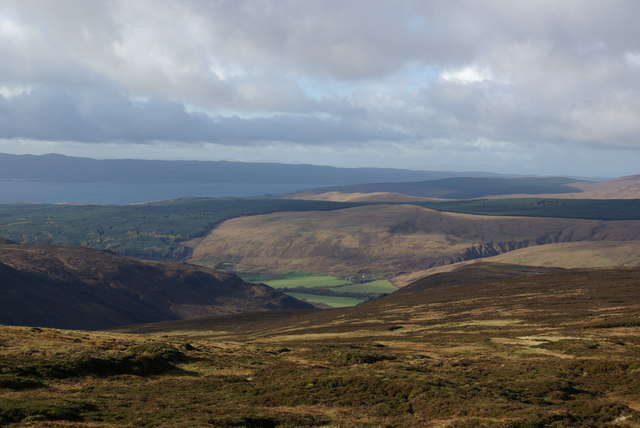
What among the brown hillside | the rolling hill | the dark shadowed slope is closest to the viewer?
the rolling hill

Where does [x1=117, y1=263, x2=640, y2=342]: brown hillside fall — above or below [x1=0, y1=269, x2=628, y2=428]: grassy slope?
below

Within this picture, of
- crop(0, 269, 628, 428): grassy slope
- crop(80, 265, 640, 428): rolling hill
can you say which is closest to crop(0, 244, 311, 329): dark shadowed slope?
crop(80, 265, 640, 428): rolling hill

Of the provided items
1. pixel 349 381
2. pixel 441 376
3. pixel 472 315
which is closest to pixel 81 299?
A: pixel 472 315

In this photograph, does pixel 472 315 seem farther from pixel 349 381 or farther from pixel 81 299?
pixel 81 299

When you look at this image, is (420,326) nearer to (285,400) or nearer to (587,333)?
(587,333)

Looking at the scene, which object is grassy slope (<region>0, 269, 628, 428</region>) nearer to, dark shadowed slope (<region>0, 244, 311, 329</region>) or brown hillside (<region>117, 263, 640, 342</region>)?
brown hillside (<region>117, 263, 640, 342</region>)

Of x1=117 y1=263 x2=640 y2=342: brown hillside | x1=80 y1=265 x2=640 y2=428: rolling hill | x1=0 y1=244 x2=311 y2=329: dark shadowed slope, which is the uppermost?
x1=80 y1=265 x2=640 y2=428: rolling hill

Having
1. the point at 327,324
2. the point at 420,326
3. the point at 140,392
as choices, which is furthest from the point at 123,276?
the point at 140,392

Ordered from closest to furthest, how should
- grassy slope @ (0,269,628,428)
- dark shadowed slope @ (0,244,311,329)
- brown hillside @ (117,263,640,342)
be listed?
grassy slope @ (0,269,628,428) → brown hillside @ (117,263,640,342) → dark shadowed slope @ (0,244,311,329)

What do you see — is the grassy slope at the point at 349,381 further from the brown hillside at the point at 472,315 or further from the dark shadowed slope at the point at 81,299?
the dark shadowed slope at the point at 81,299
